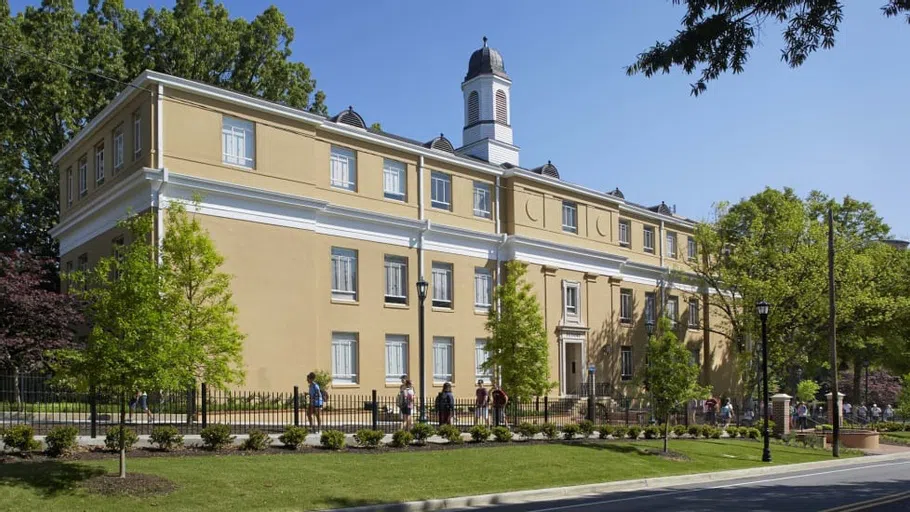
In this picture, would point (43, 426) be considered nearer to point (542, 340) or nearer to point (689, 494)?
point (689, 494)

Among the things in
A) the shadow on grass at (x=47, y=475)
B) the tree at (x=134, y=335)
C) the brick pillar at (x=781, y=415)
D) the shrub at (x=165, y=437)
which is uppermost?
the tree at (x=134, y=335)

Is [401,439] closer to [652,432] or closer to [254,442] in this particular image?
[254,442]

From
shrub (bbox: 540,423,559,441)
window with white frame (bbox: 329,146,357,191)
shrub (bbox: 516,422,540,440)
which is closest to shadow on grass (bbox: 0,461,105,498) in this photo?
shrub (bbox: 516,422,540,440)

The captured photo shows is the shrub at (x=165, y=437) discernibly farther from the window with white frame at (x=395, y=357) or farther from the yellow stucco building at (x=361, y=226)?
the window with white frame at (x=395, y=357)

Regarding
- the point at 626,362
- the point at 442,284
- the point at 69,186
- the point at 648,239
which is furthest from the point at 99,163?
the point at 648,239

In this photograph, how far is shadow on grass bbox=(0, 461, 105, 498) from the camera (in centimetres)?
1459

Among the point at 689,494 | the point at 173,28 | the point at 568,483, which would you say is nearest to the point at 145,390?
the point at 568,483

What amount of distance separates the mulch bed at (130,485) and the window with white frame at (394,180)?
840 inches

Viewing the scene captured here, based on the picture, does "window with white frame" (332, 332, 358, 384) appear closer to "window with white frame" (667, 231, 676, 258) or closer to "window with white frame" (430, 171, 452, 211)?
"window with white frame" (430, 171, 452, 211)

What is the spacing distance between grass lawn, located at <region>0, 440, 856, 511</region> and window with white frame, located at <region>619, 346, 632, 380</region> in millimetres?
21496

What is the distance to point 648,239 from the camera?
5112 cm

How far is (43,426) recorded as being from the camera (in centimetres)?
1967

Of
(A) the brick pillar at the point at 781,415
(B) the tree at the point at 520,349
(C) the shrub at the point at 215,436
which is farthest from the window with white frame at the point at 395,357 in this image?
(A) the brick pillar at the point at 781,415

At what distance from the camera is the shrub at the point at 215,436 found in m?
19.0
